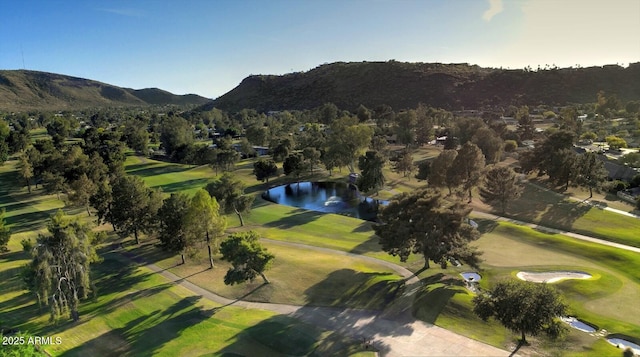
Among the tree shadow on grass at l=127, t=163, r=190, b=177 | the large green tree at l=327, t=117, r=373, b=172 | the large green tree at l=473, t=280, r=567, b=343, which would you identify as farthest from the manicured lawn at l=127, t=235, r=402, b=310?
the tree shadow on grass at l=127, t=163, r=190, b=177

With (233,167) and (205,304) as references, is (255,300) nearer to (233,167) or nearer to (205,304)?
(205,304)

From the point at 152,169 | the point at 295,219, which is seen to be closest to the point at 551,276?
the point at 295,219

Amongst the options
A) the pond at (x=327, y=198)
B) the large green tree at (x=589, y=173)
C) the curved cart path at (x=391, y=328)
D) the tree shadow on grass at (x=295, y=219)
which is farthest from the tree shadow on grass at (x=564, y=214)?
the tree shadow on grass at (x=295, y=219)

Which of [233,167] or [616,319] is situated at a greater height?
[233,167]

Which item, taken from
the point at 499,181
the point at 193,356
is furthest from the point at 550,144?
the point at 193,356

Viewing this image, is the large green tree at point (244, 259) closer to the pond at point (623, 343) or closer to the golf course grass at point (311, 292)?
the golf course grass at point (311, 292)

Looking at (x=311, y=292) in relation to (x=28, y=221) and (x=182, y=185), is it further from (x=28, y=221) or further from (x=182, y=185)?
(x=182, y=185)

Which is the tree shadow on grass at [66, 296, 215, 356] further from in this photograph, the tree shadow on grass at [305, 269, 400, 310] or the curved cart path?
the tree shadow on grass at [305, 269, 400, 310]
